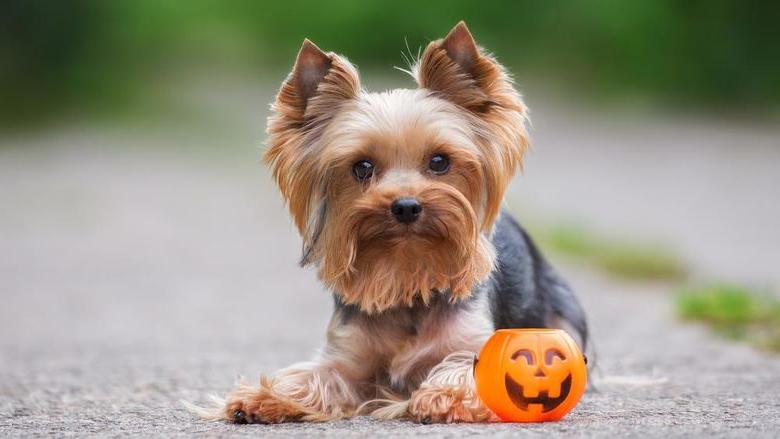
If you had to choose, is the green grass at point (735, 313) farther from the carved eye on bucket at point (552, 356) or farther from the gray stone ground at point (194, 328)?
the carved eye on bucket at point (552, 356)

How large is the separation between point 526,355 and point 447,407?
0.40m

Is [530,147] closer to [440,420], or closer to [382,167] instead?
[382,167]

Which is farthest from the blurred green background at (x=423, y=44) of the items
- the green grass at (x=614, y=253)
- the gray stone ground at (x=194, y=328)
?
the green grass at (x=614, y=253)

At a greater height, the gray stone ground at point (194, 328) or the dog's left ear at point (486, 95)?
the dog's left ear at point (486, 95)

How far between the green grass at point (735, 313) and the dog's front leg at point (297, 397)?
3.89 meters

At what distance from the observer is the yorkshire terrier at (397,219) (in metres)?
5.47

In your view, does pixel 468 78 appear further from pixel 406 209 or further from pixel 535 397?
Answer: pixel 535 397

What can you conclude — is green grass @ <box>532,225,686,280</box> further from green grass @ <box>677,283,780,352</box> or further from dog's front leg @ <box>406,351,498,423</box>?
dog's front leg @ <box>406,351,498,423</box>

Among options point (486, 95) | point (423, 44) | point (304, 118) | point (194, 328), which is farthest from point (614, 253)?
point (423, 44)

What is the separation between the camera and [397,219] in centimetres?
539

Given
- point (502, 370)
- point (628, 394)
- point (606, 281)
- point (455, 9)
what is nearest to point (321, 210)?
point (502, 370)

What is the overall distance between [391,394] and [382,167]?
1021mm

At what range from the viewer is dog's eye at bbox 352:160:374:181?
562cm

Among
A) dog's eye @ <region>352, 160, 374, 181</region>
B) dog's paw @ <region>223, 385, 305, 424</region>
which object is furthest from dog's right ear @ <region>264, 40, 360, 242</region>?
dog's paw @ <region>223, 385, 305, 424</region>
